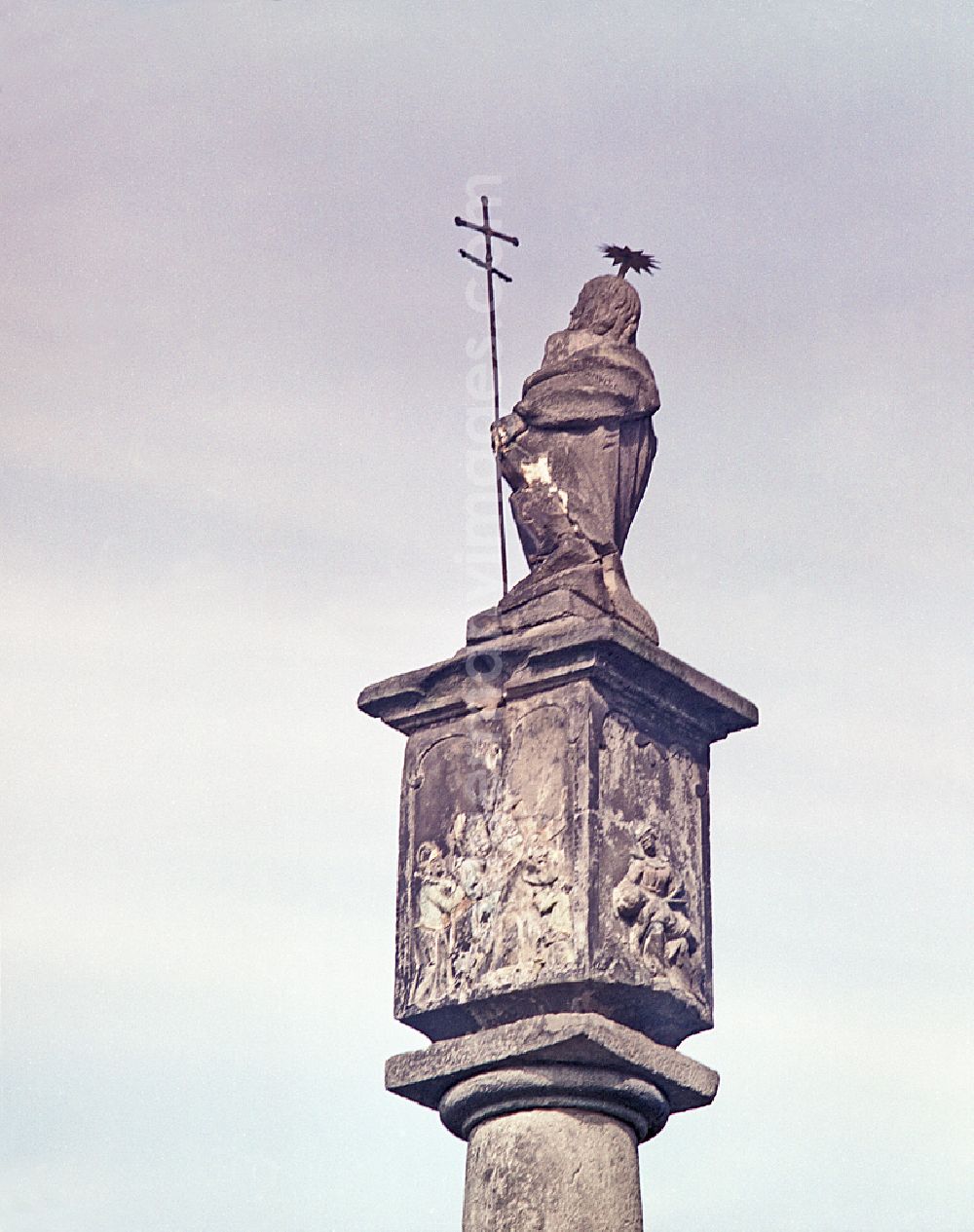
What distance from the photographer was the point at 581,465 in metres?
11.5

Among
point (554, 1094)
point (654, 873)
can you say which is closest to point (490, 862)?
point (654, 873)

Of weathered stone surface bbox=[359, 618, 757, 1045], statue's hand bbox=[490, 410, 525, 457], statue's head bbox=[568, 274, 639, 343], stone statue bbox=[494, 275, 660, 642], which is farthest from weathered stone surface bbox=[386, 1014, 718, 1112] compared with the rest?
statue's head bbox=[568, 274, 639, 343]

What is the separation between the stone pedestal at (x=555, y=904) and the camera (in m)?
10.2

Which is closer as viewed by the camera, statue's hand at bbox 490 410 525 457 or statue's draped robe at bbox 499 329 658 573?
statue's draped robe at bbox 499 329 658 573

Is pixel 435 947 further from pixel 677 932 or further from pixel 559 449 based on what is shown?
pixel 559 449

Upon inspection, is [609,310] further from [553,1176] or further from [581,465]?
[553,1176]

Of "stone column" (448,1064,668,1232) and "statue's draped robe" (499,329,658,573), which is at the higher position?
"statue's draped robe" (499,329,658,573)

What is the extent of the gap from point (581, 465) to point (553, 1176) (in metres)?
3.24

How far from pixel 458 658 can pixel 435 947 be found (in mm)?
Answer: 1279

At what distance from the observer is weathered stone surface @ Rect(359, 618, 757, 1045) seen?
34.1 ft

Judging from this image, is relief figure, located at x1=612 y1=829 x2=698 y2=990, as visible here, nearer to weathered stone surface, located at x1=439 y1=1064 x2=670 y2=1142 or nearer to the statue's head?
weathered stone surface, located at x1=439 y1=1064 x2=670 y2=1142

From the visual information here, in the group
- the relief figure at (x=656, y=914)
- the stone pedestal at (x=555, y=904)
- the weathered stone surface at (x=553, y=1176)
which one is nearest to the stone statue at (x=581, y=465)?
the stone pedestal at (x=555, y=904)

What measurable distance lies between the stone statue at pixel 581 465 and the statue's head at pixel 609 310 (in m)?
0.07

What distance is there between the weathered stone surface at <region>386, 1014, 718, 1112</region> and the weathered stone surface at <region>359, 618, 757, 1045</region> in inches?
4.9
